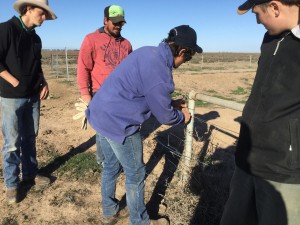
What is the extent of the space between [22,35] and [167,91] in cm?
195

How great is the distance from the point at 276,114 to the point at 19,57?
9.04 ft

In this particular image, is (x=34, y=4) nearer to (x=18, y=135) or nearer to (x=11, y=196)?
(x=18, y=135)

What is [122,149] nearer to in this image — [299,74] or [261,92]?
[261,92]

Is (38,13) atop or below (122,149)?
atop

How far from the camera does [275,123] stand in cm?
178

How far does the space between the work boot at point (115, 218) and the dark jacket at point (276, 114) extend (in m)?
1.83

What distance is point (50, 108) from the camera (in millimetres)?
8586

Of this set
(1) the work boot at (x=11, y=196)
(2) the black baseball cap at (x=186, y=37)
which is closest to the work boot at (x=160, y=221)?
(1) the work boot at (x=11, y=196)

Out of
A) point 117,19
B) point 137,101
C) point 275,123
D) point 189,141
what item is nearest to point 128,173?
point 137,101

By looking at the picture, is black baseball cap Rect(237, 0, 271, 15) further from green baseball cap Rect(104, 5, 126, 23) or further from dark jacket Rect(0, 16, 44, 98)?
dark jacket Rect(0, 16, 44, 98)

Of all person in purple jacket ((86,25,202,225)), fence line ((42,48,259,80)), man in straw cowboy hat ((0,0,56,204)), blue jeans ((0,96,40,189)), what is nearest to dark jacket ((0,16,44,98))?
man in straw cowboy hat ((0,0,56,204))

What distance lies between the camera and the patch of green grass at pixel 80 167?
4.48 m

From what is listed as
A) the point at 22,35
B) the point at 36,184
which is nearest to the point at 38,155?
the point at 36,184

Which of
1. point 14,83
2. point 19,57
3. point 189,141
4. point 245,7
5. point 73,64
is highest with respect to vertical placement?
point 245,7
